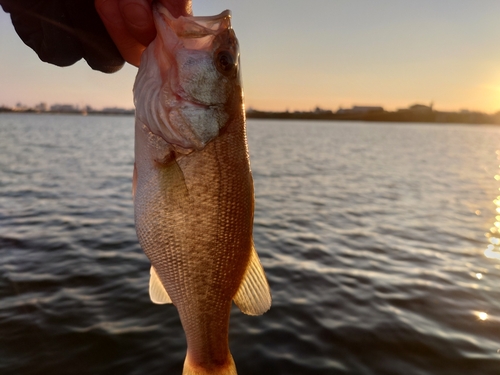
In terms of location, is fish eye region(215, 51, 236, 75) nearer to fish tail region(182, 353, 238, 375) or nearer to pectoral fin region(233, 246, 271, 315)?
pectoral fin region(233, 246, 271, 315)

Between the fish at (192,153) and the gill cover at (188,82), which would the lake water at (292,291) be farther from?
the gill cover at (188,82)

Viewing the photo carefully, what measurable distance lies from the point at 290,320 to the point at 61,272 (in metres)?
4.87

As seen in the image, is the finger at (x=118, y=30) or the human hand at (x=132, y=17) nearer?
the human hand at (x=132, y=17)

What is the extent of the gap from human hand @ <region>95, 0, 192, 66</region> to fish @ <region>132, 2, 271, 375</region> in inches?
3.5

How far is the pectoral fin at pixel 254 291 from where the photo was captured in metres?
2.44

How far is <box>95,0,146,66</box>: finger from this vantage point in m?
2.21

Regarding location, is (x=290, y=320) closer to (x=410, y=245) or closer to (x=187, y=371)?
(x=187, y=371)

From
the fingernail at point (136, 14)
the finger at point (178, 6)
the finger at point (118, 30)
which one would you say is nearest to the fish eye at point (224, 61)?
the finger at point (178, 6)

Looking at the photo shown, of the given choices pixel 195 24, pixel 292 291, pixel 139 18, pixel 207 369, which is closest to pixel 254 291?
pixel 207 369

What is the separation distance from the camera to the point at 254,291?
246 centimetres

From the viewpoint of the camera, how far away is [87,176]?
19500 mm

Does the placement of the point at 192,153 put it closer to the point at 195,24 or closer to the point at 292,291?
the point at 195,24

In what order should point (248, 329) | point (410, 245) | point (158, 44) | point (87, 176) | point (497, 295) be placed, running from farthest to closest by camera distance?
point (87, 176), point (410, 245), point (497, 295), point (248, 329), point (158, 44)

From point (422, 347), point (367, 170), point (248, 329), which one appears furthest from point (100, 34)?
point (367, 170)
